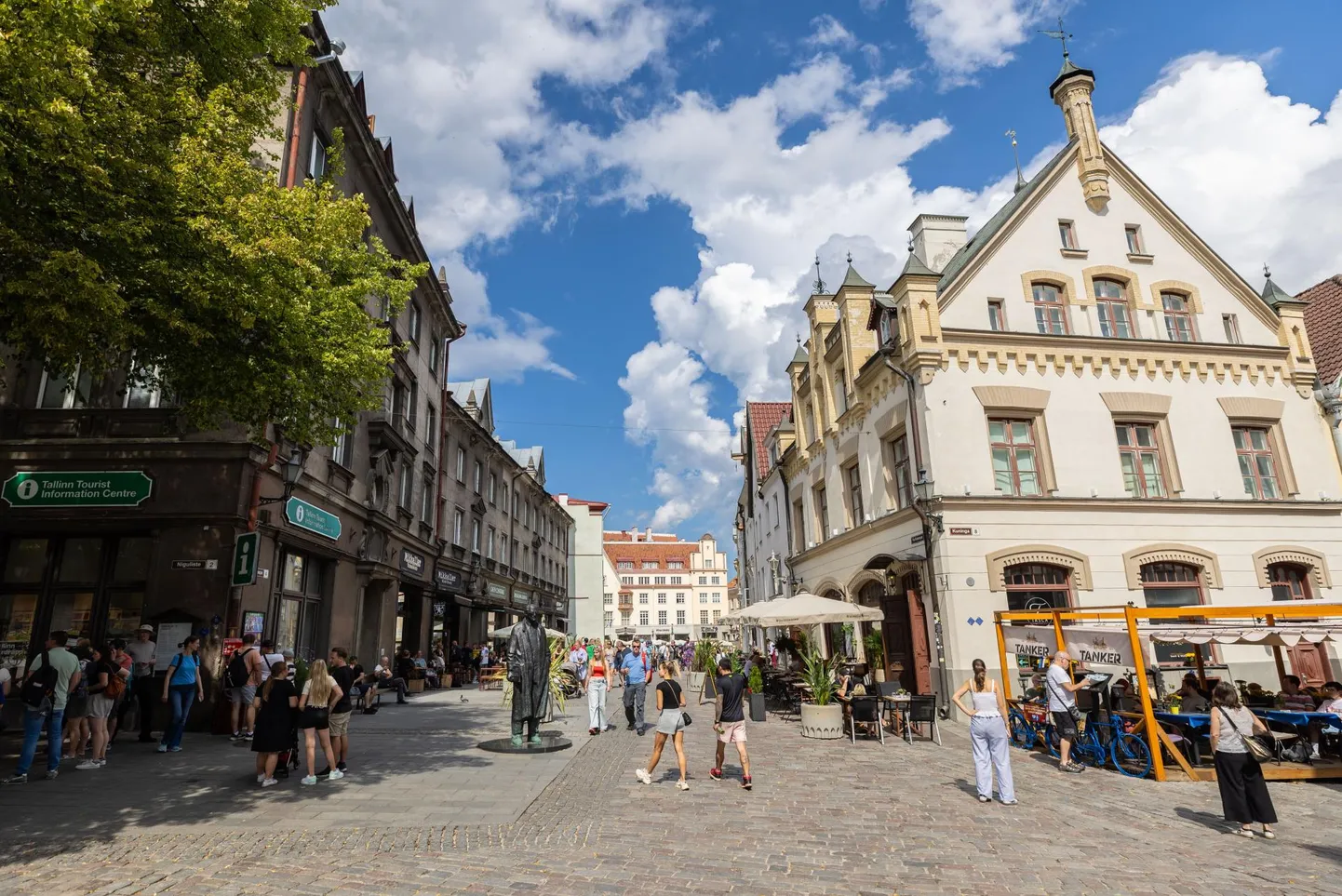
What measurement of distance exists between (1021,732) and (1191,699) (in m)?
2.76

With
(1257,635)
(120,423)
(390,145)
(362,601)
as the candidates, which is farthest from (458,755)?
(390,145)

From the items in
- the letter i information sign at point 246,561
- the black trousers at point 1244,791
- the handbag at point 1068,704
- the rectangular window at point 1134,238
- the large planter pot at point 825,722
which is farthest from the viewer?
the rectangular window at point 1134,238

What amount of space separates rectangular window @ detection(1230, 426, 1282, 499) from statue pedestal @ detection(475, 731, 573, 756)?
57.1ft

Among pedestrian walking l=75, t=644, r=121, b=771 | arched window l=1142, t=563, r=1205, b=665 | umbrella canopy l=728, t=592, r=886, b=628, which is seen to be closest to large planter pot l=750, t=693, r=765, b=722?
umbrella canopy l=728, t=592, r=886, b=628


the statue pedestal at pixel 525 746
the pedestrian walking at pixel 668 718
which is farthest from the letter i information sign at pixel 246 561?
the pedestrian walking at pixel 668 718

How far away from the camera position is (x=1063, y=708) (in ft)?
37.6

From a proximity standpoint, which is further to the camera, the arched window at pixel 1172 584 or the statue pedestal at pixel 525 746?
the arched window at pixel 1172 584

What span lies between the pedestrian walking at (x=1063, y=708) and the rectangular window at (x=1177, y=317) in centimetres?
1162

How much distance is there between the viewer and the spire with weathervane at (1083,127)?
1944cm

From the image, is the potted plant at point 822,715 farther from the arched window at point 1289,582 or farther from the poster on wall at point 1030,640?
the arched window at point 1289,582

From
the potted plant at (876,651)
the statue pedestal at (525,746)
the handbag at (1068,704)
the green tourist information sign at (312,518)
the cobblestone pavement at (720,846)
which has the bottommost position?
the cobblestone pavement at (720,846)

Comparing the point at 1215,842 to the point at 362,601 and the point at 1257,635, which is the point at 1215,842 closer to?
the point at 1257,635

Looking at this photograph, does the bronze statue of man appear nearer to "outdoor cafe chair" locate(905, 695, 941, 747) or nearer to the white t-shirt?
"outdoor cafe chair" locate(905, 695, 941, 747)

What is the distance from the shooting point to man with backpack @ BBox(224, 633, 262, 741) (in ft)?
41.5
